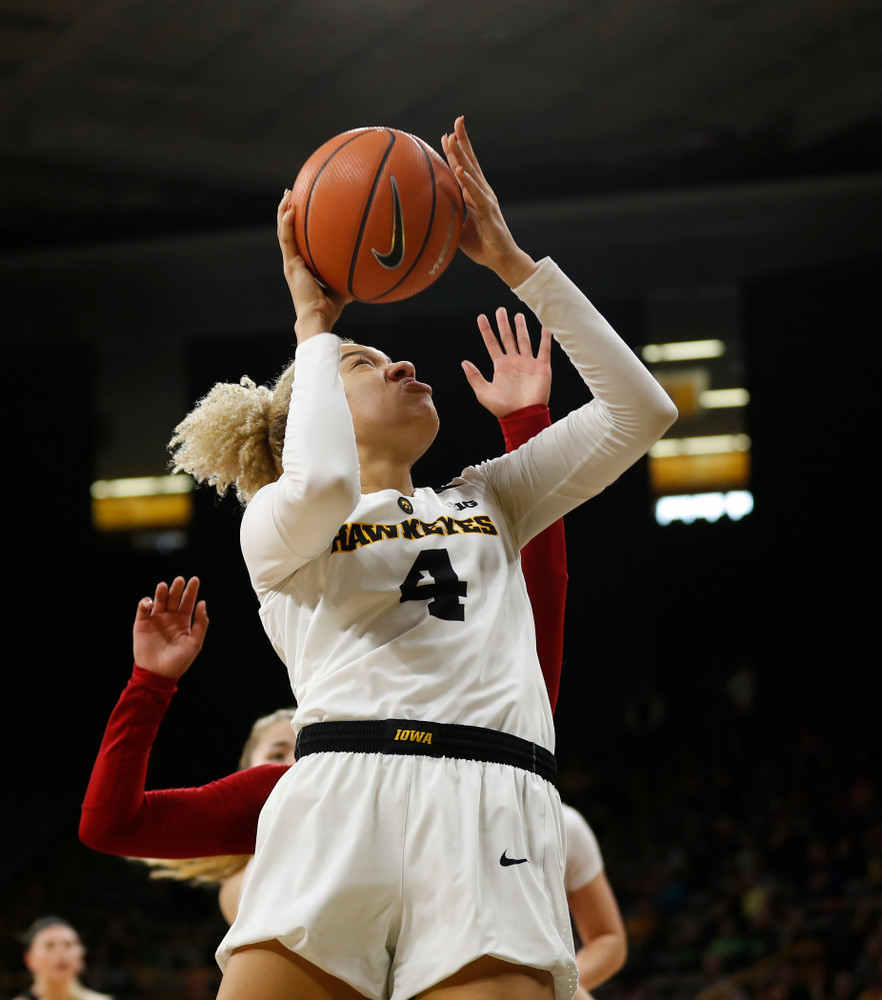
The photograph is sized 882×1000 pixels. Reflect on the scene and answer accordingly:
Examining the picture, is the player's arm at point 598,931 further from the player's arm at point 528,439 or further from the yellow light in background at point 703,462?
the yellow light in background at point 703,462

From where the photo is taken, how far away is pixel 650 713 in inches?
484

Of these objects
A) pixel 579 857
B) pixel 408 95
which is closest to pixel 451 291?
pixel 408 95

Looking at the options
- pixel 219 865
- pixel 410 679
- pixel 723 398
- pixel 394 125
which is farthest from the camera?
pixel 723 398

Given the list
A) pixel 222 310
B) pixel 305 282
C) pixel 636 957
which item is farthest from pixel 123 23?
pixel 636 957

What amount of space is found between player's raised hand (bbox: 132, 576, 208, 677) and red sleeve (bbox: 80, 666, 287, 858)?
3 cm

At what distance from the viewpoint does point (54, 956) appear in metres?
5.48

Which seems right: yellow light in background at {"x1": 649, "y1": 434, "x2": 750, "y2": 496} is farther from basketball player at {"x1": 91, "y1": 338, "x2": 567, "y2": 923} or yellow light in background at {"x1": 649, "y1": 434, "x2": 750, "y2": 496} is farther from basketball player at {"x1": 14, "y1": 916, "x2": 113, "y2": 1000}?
basketball player at {"x1": 91, "y1": 338, "x2": 567, "y2": 923}

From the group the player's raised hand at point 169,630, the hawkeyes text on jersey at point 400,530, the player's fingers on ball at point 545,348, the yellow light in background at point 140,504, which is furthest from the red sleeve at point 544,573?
the yellow light in background at point 140,504

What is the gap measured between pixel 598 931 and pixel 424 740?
7.88 feet

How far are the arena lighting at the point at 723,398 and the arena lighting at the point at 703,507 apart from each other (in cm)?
89

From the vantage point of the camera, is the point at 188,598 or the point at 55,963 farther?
the point at 55,963

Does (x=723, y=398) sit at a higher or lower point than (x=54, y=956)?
higher

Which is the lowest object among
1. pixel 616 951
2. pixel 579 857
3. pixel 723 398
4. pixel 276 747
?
pixel 616 951

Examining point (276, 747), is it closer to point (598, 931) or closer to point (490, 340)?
point (598, 931)
